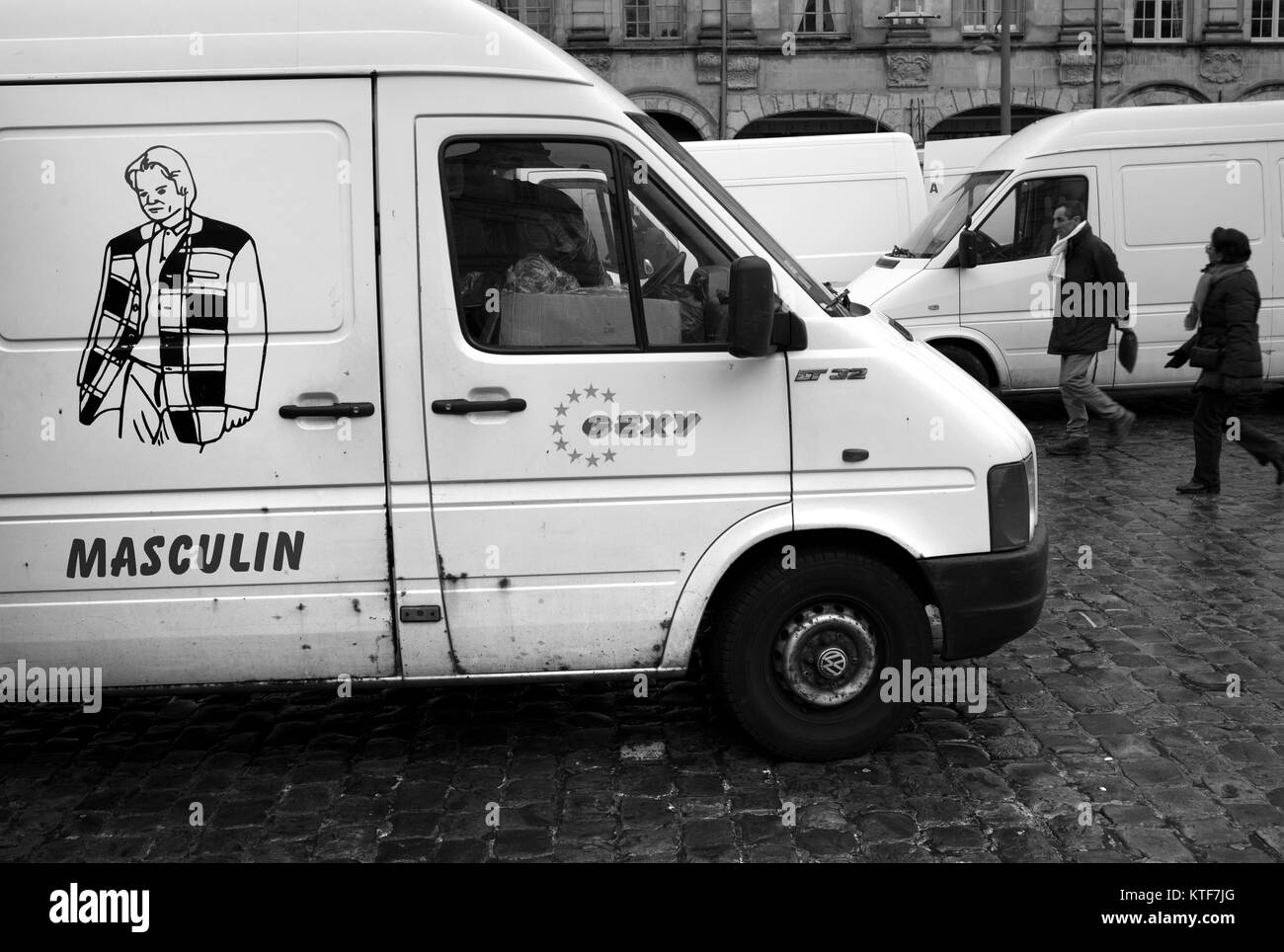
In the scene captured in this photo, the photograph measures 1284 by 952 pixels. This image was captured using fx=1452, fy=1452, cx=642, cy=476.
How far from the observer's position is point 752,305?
475cm

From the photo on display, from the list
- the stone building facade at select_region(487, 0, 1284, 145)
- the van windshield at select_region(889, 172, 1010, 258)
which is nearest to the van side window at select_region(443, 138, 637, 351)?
the van windshield at select_region(889, 172, 1010, 258)

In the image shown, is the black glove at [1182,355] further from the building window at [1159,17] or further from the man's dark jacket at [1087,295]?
the building window at [1159,17]

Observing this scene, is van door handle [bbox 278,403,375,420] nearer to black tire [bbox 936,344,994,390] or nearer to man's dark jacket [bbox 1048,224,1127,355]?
man's dark jacket [bbox 1048,224,1127,355]

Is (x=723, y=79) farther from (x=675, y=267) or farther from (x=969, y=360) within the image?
(x=675, y=267)

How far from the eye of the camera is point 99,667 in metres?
5.00

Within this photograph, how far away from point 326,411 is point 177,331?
1.89 ft

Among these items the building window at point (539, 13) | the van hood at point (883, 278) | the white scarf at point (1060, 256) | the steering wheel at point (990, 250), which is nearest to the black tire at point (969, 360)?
the van hood at point (883, 278)

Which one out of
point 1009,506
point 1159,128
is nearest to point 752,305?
point 1009,506

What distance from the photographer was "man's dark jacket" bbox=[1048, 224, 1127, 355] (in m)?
11.3

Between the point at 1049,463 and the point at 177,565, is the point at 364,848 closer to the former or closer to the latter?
the point at 177,565

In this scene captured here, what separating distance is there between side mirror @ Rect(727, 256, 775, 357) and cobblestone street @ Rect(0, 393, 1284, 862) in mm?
1475
